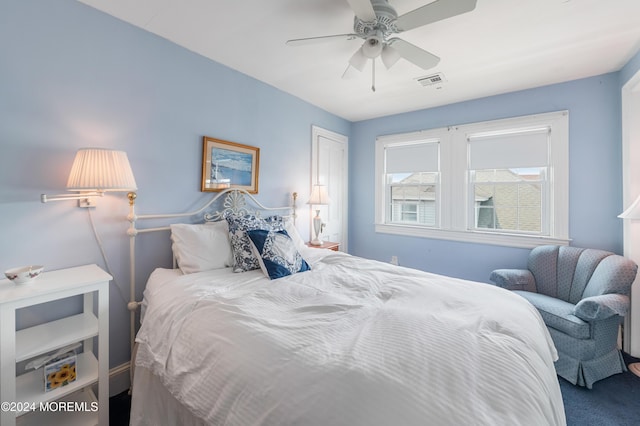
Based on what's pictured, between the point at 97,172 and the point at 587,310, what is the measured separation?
11.3 ft

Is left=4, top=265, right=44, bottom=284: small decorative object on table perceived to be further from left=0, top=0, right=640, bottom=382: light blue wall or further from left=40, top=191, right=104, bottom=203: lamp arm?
left=40, top=191, right=104, bottom=203: lamp arm

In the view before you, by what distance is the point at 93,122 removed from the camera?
184cm

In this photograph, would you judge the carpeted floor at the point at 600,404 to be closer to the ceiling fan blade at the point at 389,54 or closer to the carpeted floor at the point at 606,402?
the carpeted floor at the point at 606,402

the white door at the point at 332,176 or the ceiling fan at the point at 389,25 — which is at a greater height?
the ceiling fan at the point at 389,25

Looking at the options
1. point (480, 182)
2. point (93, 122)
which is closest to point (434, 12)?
point (93, 122)

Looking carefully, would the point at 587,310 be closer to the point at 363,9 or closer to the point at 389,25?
the point at 389,25

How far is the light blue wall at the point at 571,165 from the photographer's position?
264 centimetres

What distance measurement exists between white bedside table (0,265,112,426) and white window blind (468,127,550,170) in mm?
3831

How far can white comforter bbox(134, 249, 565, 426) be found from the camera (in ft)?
2.61

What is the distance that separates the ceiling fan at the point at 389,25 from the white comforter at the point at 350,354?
5.09ft

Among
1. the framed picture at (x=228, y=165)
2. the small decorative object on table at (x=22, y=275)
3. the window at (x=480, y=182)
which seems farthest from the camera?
the window at (x=480, y=182)

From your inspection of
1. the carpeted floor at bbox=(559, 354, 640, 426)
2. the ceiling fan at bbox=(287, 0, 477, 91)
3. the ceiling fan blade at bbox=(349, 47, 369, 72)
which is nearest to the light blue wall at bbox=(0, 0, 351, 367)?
the ceiling fan at bbox=(287, 0, 477, 91)

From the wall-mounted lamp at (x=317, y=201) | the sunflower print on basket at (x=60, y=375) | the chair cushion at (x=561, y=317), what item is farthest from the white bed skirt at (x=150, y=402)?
the chair cushion at (x=561, y=317)

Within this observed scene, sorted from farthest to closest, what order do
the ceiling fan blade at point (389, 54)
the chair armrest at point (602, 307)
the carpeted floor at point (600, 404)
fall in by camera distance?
the chair armrest at point (602, 307)
the ceiling fan blade at point (389, 54)
the carpeted floor at point (600, 404)
